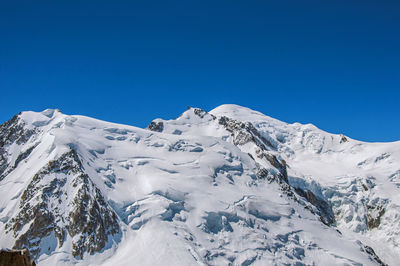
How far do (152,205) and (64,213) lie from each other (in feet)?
49.9

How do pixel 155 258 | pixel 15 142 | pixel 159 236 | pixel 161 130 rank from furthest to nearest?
pixel 161 130 < pixel 15 142 < pixel 159 236 < pixel 155 258

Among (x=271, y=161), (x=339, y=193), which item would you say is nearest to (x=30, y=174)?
(x=271, y=161)

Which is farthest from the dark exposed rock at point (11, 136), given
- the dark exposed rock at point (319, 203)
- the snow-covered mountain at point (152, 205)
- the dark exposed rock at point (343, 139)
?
the dark exposed rock at point (343, 139)

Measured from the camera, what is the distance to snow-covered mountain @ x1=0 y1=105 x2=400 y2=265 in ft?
173

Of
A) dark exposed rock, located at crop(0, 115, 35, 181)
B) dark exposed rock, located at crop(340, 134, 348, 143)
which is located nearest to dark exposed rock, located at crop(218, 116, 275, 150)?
dark exposed rock, located at crop(340, 134, 348, 143)

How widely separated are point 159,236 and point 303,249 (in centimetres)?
2839

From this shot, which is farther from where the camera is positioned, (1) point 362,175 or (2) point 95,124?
(1) point 362,175

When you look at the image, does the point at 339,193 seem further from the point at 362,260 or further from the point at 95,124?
the point at 95,124

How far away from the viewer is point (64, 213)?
54.6 metres

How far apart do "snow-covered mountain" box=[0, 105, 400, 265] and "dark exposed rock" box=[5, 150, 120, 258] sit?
0.16m

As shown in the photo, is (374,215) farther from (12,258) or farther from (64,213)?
(12,258)

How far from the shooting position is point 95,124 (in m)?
86.8

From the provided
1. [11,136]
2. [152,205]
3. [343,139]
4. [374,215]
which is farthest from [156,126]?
[343,139]

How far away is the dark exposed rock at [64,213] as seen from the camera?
168 feet
